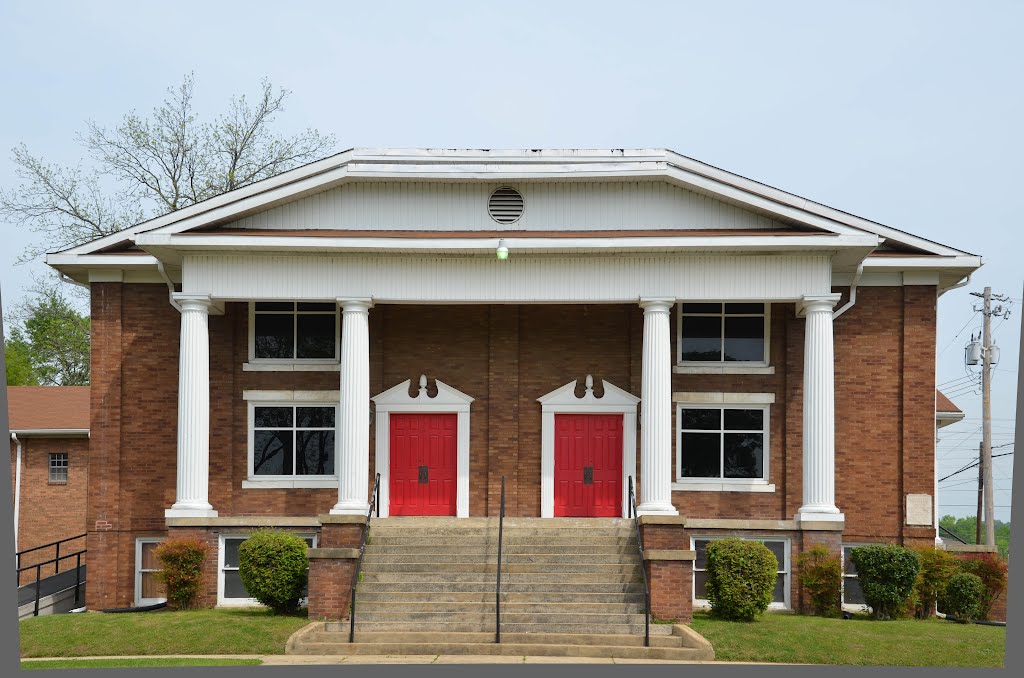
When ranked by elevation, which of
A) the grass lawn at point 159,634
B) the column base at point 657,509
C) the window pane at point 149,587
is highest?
the column base at point 657,509

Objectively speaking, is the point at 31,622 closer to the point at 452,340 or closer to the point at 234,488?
the point at 234,488

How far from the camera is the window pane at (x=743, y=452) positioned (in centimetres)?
2466

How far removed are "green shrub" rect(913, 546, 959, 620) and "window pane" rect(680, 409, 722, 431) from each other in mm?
4801

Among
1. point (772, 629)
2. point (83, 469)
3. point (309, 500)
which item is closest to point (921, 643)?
point (772, 629)

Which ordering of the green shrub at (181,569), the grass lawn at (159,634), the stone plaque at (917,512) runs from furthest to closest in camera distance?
1. the stone plaque at (917,512)
2. the green shrub at (181,569)
3. the grass lawn at (159,634)

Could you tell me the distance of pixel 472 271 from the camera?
22859 millimetres

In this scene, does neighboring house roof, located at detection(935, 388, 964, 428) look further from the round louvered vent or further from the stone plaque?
the round louvered vent

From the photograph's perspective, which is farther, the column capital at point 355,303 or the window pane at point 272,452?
the window pane at point 272,452

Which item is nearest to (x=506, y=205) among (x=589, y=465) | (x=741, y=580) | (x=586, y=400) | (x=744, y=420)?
(x=586, y=400)

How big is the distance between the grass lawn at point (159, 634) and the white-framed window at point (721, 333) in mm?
9930

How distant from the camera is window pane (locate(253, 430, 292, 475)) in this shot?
2488 cm

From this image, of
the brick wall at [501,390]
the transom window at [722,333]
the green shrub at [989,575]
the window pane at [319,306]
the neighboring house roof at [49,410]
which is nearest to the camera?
the green shrub at [989,575]

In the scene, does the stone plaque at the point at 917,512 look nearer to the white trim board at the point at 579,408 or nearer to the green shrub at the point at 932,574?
the green shrub at the point at 932,574

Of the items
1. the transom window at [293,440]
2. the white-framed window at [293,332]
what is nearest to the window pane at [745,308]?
the white-framed window at [293,332]
